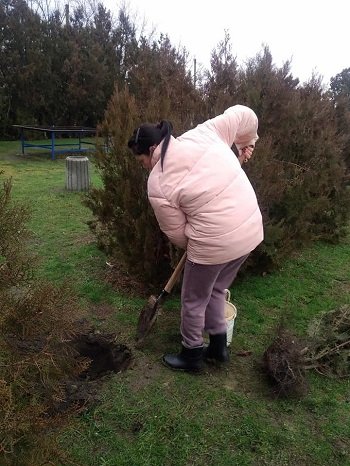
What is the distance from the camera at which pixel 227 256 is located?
269 cm

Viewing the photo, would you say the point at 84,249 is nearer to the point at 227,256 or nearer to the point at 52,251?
the point at 52,251

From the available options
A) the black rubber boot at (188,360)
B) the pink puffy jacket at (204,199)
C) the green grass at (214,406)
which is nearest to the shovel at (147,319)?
the green grass at (214,406)

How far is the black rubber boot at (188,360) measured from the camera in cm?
304

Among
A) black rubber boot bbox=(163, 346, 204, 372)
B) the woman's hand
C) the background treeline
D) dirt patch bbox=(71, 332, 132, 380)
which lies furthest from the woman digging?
the background treeline

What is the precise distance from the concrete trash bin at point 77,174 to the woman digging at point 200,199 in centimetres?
669

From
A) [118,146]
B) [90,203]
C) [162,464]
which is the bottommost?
[162,464]

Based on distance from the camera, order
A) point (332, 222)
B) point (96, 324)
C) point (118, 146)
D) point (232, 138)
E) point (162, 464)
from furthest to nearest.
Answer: point (332, 222) < point (118, 146) < point (96, 324) < point (232, 138) < point (162, 464)

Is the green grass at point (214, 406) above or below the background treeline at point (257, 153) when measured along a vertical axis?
below

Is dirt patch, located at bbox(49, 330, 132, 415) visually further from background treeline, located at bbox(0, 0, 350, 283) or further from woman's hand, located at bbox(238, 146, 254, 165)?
woman's hand, located at bbox(238, 146, 254, 165)

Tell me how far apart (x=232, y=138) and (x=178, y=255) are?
1.19 m


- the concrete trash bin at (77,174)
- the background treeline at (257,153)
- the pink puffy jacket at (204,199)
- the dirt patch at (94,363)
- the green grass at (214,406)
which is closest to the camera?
the green grass at (214,406)

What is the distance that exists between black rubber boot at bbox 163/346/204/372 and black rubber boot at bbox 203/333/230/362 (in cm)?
10

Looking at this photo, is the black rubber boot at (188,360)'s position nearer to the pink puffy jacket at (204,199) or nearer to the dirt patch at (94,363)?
the dirt patch at (94,363)

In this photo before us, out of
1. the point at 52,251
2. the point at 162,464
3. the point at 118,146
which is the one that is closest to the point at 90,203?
the point at 118,146
